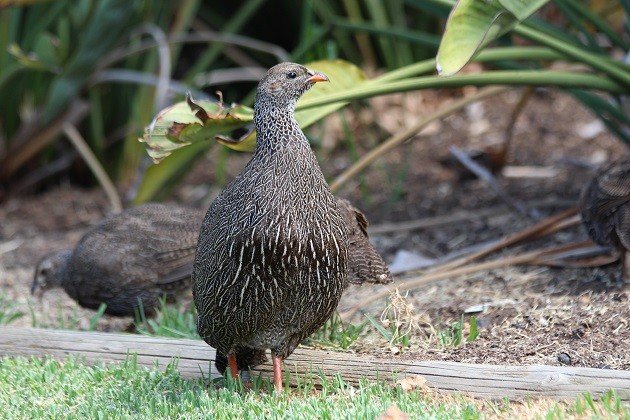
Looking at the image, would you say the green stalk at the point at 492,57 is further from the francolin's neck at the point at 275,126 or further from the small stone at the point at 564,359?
the small stone at the point at 564,359

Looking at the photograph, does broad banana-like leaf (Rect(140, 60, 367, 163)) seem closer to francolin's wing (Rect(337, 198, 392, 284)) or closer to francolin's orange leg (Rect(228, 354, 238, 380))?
francolin's wing (Rect(337, 198, 392, 284))

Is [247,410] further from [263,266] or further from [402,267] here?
[402,267]

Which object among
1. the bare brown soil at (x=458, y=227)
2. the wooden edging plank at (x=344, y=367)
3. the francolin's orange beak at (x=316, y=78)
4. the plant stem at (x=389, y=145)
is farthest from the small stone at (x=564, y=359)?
the plant stem at (x=389, y=145)

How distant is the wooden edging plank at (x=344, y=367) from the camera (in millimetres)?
3625

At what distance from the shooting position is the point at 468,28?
399 cm

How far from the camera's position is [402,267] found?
568cm

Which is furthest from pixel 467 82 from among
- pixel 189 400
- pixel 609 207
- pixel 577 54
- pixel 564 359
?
pixel 189 400

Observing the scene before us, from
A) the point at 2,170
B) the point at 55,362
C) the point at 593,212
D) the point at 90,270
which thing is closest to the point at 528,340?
the point at 593,212

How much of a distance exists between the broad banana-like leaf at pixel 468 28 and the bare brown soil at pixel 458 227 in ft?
3.58

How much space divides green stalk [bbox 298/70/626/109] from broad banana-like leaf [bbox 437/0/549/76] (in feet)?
2.40

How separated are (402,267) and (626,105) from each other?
1.60 metres

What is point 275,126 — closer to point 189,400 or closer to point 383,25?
point 189,400

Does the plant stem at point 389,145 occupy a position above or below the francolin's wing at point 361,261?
above

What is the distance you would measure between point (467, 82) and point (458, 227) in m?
1.74
